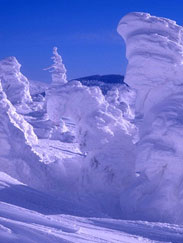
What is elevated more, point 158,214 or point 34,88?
point 34,88

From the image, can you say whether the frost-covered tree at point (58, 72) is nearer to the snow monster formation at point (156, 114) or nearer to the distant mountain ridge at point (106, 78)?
the snow monster formation at point (156, 114)

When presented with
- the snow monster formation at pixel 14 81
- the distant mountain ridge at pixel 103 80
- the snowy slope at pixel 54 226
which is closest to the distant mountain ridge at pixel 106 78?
the distant mountain ridge at pixel 103 80

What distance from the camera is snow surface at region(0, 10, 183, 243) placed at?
6.48m

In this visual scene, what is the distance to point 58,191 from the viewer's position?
11.1 m

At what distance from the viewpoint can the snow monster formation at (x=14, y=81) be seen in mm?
30623

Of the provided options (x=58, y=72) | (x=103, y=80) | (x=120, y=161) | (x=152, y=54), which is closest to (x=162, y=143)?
(x=120, y=161)

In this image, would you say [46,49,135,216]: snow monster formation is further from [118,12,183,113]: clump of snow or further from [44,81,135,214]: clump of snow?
[118,12,183,113]: clump of snow

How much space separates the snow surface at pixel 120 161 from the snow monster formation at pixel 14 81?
57.6 feet

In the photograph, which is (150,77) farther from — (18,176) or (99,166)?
(18,176)

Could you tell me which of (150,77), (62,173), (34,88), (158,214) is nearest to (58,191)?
(62,173)

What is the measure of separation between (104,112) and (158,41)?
278 centimetres

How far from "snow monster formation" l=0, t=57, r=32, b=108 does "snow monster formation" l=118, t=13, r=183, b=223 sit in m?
21.4

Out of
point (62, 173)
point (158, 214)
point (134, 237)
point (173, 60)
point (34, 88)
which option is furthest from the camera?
point (34, 88)

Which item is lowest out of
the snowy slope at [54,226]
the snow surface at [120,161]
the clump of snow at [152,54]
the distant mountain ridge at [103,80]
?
the snowy slope at [54,226]
